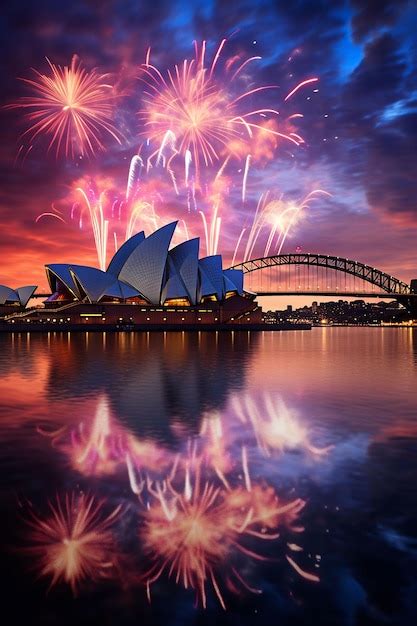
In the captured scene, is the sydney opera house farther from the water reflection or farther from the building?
the water reflection

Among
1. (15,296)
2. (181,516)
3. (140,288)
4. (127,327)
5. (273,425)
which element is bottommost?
(273,425)

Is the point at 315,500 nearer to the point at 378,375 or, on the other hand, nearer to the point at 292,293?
the point at 378,375

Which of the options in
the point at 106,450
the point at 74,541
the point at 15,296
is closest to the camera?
the point at 74,541

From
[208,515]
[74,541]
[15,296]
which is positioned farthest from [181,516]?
[15,296]

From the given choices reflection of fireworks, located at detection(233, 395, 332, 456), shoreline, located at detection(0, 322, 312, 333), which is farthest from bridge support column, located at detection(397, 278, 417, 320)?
reflection of fireworks, located at detection(233, 395, 332, 456)

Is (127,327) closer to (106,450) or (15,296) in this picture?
(15,296)

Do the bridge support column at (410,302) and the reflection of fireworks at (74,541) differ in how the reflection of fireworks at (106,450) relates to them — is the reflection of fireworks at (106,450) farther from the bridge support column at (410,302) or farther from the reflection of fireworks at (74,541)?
the bridge support column at (410,302)
